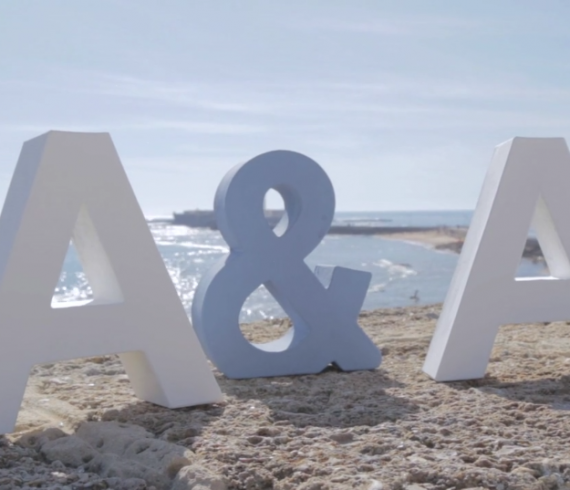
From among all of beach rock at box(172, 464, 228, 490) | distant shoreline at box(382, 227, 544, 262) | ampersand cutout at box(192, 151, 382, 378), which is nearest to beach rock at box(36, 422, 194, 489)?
beach rock at box(172, 464, 228, 490)

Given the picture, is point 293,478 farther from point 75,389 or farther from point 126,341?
point 75,389

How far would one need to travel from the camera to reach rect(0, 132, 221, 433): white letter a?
503cm

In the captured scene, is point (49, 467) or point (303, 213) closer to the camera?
point (49, 467)

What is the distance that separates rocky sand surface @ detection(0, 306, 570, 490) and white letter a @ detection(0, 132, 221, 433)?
1.11ft

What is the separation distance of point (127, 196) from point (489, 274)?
308 cm

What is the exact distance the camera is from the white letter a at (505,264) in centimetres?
648

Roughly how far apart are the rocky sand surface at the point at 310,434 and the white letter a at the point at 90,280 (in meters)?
0.34

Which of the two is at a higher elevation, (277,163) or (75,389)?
(277,163)

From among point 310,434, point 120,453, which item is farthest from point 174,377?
point 310,434

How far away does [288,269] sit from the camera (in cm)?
707

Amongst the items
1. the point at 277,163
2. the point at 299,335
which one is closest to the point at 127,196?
the point at 277,163

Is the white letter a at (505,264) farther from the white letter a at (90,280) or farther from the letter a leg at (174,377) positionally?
the white letter a at (90,280)

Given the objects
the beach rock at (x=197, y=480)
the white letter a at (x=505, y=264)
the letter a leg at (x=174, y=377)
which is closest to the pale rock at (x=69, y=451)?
the beach rock at (x=197, y=480)

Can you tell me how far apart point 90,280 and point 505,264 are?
A: 11.2ft
